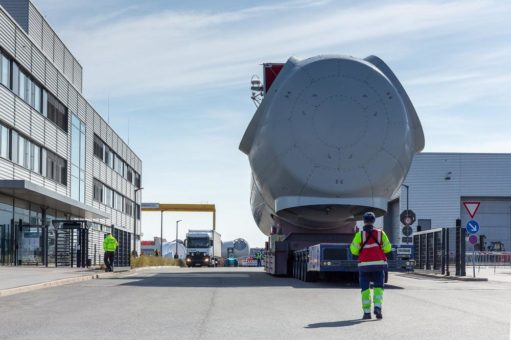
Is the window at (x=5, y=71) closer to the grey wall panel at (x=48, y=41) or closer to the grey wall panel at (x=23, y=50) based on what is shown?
the grey wall panel at (x=23, y=50)

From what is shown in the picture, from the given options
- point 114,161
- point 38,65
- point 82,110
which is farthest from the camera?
point 114,161

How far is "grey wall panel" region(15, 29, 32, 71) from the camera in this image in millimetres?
37844

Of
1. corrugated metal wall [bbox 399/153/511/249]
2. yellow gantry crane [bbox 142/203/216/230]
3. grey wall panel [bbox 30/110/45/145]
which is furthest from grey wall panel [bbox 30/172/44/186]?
yellow gantry crane [bbox 142/203/216/230]

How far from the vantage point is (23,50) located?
127 feet

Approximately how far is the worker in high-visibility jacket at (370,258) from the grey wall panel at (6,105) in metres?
25.8

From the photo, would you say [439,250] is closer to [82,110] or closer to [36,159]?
[36,159]

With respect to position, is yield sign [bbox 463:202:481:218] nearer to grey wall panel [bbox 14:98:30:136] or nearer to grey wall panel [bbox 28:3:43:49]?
grey wall panel [bbox 14:98:30:136]

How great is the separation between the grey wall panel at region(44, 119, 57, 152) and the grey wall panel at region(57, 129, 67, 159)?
0.83m

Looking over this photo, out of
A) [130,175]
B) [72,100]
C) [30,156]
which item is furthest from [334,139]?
[130,175]

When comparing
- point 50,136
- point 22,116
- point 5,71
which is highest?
point 5,71

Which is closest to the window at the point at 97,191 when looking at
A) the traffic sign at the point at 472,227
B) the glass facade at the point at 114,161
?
the glass facade at the point at 114,161

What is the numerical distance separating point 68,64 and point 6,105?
17.3m

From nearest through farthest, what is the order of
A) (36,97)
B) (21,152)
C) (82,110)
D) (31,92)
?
(21,152) < (31,92) < (36,97) < (82,110)

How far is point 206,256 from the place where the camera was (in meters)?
64.4
